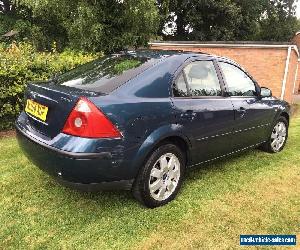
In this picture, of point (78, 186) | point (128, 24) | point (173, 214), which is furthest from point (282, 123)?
point (128, 24)

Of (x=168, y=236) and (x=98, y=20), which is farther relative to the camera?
(x=98, y=20)

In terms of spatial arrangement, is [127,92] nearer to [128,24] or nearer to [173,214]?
[173,214]

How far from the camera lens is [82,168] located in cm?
330

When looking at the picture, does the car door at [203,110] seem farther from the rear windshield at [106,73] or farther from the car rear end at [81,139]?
the car rear end at [81,139]

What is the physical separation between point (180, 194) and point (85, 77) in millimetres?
1724

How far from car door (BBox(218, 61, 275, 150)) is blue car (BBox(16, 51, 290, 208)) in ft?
0.08

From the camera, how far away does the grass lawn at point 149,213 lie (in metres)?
3.35

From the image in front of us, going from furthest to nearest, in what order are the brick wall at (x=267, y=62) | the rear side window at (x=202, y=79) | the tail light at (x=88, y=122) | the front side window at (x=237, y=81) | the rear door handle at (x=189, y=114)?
the brick wall at (x=267, y=62)
the front side window at (x=237, y=81)
the rear side window at (x=202, y=79)
the rear door handle at (x=189, y=114)
the tail light at (x=88, y=122)

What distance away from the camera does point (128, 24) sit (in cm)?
1536

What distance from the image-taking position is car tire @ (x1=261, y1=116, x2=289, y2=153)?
598cm

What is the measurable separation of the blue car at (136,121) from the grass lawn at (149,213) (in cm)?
31

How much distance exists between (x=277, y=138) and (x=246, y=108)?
1464 mm

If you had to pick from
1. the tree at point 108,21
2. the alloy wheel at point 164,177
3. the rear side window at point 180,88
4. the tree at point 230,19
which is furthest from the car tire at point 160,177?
the tree at point 230,19

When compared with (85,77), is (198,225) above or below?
below
